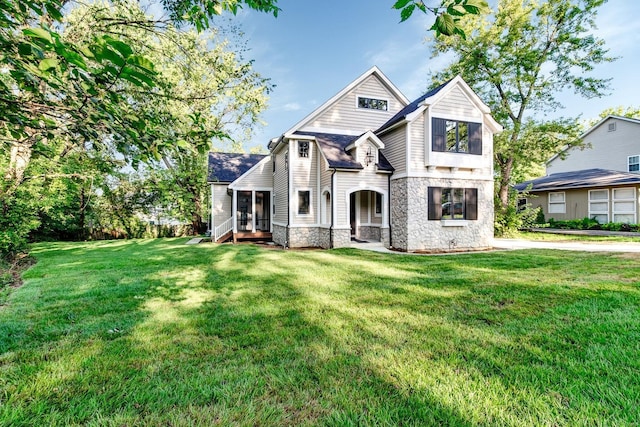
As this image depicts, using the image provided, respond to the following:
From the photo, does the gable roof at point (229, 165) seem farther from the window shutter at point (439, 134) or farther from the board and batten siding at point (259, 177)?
the window shutter at point (439, 134)

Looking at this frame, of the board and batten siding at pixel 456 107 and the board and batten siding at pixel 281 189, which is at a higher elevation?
the board and batten siding at pixel 456 107

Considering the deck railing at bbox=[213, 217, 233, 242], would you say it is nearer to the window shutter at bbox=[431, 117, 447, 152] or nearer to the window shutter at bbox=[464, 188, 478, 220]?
the window shutter at bbox=[431, 117, 447, 152]

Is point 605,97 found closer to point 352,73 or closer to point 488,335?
point 352,73

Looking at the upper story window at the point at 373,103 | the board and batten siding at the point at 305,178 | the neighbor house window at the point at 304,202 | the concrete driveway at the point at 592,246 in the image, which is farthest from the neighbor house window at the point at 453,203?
the upper story window at the point at 373,103

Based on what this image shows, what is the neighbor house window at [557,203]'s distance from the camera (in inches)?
791

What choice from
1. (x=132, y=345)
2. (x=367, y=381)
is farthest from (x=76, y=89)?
A: (x=367, y=381)

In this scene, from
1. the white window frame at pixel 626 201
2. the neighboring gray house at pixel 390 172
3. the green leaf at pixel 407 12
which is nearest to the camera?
the green leaf at pixel 407 12

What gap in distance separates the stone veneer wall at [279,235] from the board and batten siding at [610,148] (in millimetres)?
19872

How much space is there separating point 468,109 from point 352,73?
6.86m

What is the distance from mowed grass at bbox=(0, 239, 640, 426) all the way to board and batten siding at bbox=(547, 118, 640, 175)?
21.6 meters

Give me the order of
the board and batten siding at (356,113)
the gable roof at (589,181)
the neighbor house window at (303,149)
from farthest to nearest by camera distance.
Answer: the gable roof at (589,181) → the board and batten siding at (356,113) → the neighbor house window at (303,149)

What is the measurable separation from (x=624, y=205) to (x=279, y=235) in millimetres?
20815

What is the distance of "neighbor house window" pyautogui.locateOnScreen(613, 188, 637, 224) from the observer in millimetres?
16634

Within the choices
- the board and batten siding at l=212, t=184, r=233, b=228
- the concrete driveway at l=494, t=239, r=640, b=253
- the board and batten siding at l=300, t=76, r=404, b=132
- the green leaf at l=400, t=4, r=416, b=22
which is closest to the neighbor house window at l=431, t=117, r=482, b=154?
the board and batten siding at l=300, t=76, r=404, b=132
